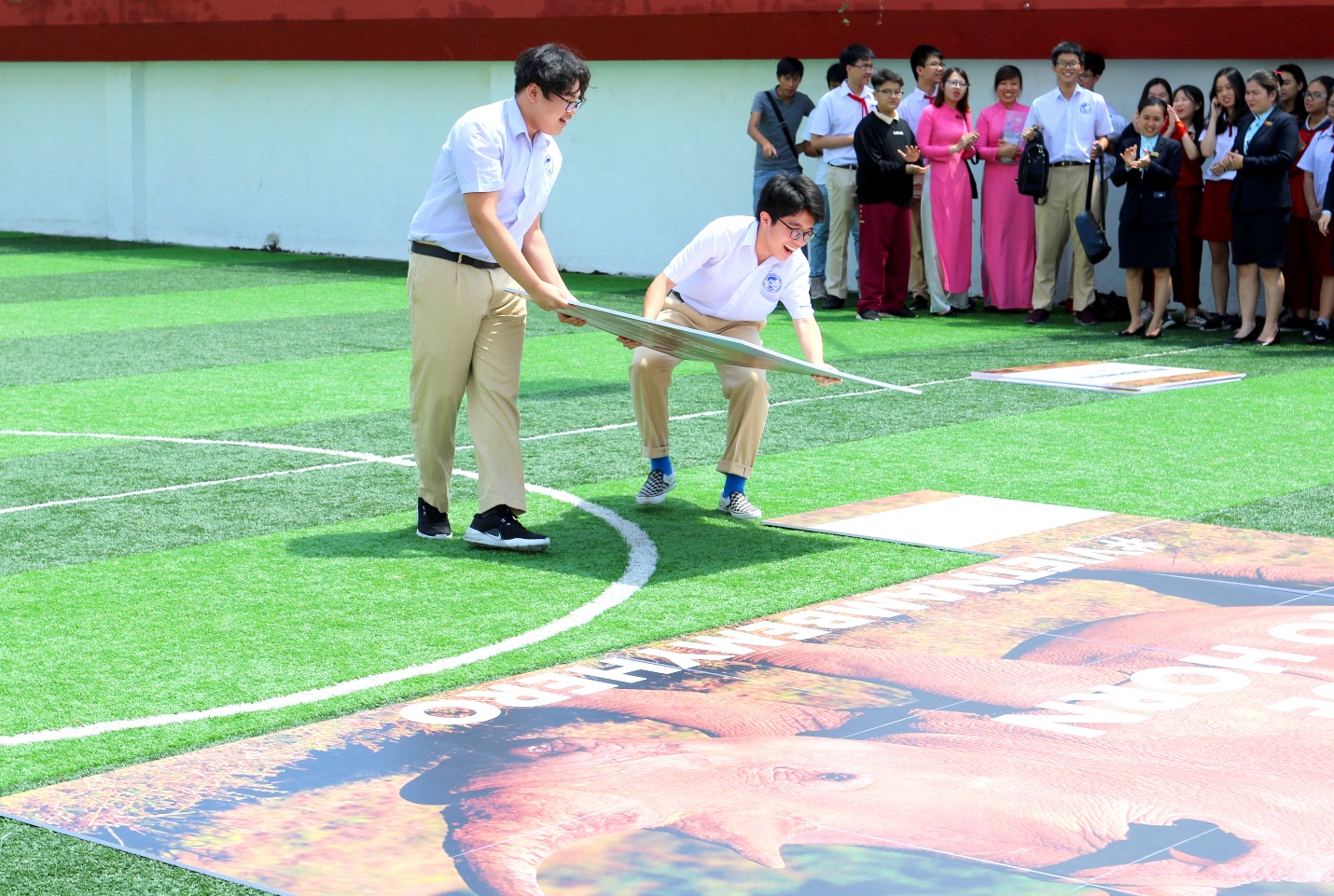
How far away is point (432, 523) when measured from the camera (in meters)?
6.89

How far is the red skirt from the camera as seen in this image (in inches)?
534

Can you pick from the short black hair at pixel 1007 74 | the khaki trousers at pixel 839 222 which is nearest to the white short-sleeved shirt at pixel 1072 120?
the short black hair at pixel 1007 74

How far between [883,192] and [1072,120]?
1.65m

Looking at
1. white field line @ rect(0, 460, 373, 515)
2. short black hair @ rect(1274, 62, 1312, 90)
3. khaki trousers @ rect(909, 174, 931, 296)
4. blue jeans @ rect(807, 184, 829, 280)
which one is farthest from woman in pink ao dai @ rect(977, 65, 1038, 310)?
white field line @ rect(0, 460, 373, 515)

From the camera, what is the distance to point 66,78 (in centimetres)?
2498

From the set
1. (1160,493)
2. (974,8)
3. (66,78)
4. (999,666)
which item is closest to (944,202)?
(974,8)

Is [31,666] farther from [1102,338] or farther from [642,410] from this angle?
[1102,338]

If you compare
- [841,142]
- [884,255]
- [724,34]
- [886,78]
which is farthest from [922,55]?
[724,34]

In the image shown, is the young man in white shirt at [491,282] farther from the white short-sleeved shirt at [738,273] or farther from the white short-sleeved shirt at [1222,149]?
the white short-sleeved shirt at [1222,149]

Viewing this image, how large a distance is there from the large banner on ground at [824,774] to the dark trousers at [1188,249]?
29.2 feet

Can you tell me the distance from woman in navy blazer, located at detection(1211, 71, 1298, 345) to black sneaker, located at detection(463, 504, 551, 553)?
817 cm

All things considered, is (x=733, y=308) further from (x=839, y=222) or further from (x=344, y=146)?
(x=344, y=146)

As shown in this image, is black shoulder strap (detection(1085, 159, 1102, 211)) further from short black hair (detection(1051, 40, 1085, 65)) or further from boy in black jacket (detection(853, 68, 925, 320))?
boy in black jacket (detection(853, 68, 925, 320))

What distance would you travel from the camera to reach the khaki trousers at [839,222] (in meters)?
15.9
